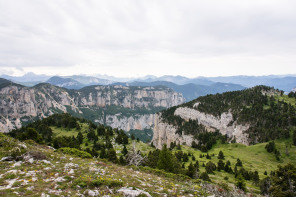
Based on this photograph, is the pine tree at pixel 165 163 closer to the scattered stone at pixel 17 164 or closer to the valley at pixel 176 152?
the valley at pixel 176 152

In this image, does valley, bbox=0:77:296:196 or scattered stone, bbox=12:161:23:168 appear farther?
scattered stone, bbox=12:161:23:168

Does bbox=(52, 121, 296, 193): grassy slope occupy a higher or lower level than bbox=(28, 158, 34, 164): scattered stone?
lower

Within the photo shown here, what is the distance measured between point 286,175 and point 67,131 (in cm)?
9657

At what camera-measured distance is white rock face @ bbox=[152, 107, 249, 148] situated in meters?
130

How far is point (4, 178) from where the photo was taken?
1348cm

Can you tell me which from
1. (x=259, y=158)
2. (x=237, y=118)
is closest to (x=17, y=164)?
(x=259, y=158)

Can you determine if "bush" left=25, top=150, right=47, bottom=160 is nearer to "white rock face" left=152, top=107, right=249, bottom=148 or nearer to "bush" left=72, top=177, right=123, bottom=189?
"bush" left=72, top=177, right=123, bottom=189

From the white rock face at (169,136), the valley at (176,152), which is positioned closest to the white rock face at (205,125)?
the white rock face at (169,136)

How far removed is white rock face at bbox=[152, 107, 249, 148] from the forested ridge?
423 cm

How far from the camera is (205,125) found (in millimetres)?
162625

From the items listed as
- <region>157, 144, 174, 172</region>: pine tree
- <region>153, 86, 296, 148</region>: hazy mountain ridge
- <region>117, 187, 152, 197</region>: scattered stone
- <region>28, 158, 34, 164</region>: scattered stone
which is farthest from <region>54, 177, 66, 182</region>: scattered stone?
<region>153, 86, 296, 148</region>: hazy mountain ridge

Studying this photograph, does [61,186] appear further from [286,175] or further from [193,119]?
[193,119]

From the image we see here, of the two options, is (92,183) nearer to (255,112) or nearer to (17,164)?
(17,164)

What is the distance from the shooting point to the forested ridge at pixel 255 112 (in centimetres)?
10769
